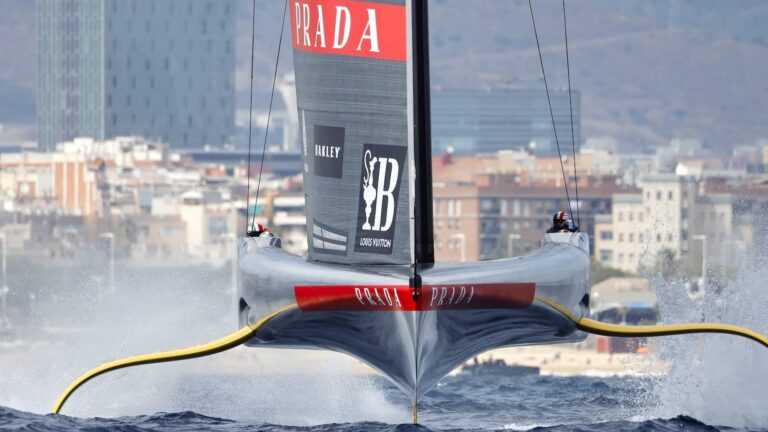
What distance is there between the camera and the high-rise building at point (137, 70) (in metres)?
94.1

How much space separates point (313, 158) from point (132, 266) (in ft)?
155

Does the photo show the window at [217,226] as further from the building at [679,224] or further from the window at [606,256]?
the window at [606,256]

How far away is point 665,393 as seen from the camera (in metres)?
14.7

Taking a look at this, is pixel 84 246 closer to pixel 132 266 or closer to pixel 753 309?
pixel 132 266

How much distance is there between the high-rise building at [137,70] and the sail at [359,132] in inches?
3135

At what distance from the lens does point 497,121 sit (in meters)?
99.7

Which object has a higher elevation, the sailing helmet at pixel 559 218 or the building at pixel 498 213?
the sailing helmet at pixel 559 218

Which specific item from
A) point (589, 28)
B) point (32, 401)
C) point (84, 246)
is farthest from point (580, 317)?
point (589, 28)

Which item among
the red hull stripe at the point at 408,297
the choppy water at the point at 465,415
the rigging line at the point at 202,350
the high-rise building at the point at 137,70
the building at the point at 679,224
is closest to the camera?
the red hull stripe at the point at 408,297

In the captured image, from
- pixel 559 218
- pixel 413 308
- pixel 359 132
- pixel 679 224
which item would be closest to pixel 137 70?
pixel 679 224

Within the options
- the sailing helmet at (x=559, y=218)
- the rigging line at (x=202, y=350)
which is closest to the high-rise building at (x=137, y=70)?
the sailing helmet at (x=559, y=218)

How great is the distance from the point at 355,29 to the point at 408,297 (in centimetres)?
184

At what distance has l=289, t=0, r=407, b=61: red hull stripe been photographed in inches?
506

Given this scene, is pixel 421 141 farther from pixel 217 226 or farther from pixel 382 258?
pixel 217 226
